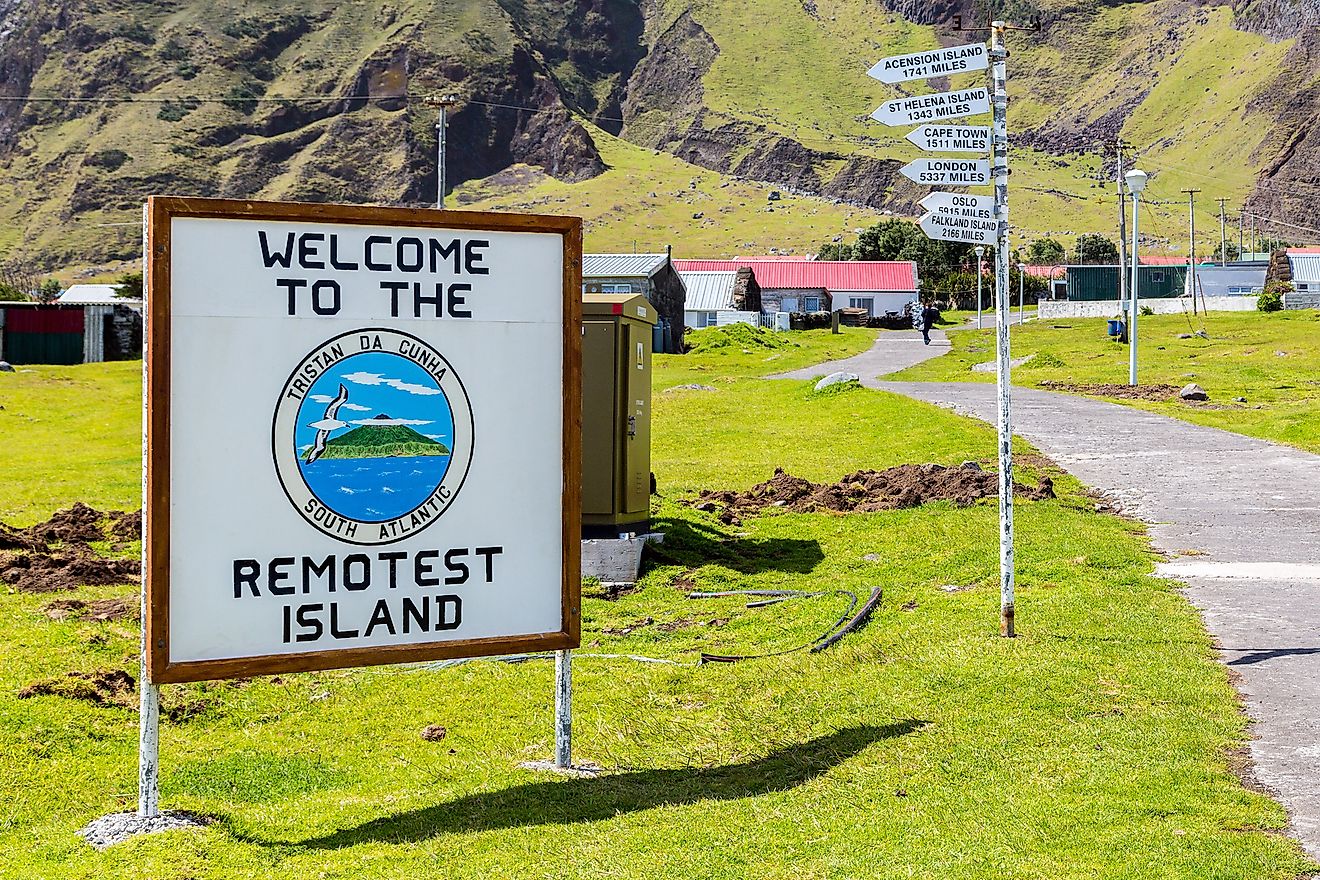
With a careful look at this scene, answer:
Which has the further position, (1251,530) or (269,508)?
(1251,530)

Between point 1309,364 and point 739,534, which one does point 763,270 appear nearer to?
point 1309,364

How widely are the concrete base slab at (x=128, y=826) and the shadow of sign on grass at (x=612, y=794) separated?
57cm

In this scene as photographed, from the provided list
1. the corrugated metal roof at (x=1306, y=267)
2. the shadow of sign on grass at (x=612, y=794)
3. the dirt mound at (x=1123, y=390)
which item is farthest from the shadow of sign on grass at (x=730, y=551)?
the corrugated metal roof at (x=1306, y=267)

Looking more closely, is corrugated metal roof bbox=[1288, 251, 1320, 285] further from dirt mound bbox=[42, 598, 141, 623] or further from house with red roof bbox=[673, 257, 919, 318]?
dirt mound bbox=[42, 598, 141, 623]

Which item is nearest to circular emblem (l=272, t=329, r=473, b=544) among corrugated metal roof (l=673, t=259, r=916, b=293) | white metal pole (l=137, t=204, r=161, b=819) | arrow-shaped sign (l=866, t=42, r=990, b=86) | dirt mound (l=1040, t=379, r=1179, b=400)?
white metal pole (l=137, t=204, r=161, b=819)

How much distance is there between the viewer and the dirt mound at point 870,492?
15945 mm

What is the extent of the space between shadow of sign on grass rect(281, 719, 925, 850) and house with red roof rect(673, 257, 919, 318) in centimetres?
8731

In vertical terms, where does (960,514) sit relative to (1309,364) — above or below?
below

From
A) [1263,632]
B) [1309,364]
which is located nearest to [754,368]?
[1309,364]

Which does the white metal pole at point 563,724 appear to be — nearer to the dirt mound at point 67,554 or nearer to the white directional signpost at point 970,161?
the white directional signpost at point 970,161

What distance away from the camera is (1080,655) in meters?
8.49

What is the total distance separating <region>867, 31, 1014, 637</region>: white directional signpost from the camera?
349 inches

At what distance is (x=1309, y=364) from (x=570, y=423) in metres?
37.1

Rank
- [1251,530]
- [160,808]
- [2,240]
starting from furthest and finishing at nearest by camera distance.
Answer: [2,240] < [1251,530] < [160,808]
